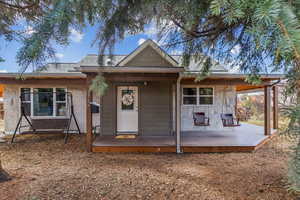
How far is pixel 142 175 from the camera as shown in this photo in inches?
134

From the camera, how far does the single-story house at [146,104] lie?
16.5ft

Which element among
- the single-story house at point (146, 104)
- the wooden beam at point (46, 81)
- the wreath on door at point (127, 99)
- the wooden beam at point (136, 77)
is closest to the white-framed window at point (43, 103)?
the single-story house at point (146, 104)

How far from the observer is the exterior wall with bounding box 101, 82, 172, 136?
673 cm

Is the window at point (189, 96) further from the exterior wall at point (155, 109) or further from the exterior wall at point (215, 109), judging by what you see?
the exterior wall at point (155, 109)

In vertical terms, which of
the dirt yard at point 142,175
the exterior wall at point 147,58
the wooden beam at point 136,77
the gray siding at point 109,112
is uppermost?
the exterior wall at point 147,58

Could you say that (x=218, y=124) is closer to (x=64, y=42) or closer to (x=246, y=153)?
(x=246, y=153)

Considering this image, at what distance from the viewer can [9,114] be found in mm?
7535

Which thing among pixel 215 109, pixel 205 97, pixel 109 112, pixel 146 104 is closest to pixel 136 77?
pixel 146 104

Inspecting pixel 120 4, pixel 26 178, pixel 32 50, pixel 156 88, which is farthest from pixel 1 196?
pixel 156 88

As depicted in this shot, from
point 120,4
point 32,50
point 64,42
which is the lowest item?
point 32,50

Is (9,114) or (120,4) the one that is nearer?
(120,4)

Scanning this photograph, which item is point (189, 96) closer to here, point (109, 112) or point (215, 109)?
point (215, 109)

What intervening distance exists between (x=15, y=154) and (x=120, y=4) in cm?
543

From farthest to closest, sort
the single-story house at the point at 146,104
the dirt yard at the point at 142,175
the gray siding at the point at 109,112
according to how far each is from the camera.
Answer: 1. the gray siding at the point at 109,112
2. the single-story house at the point at 146,104
3. the dirt yard at the point at 142,175
